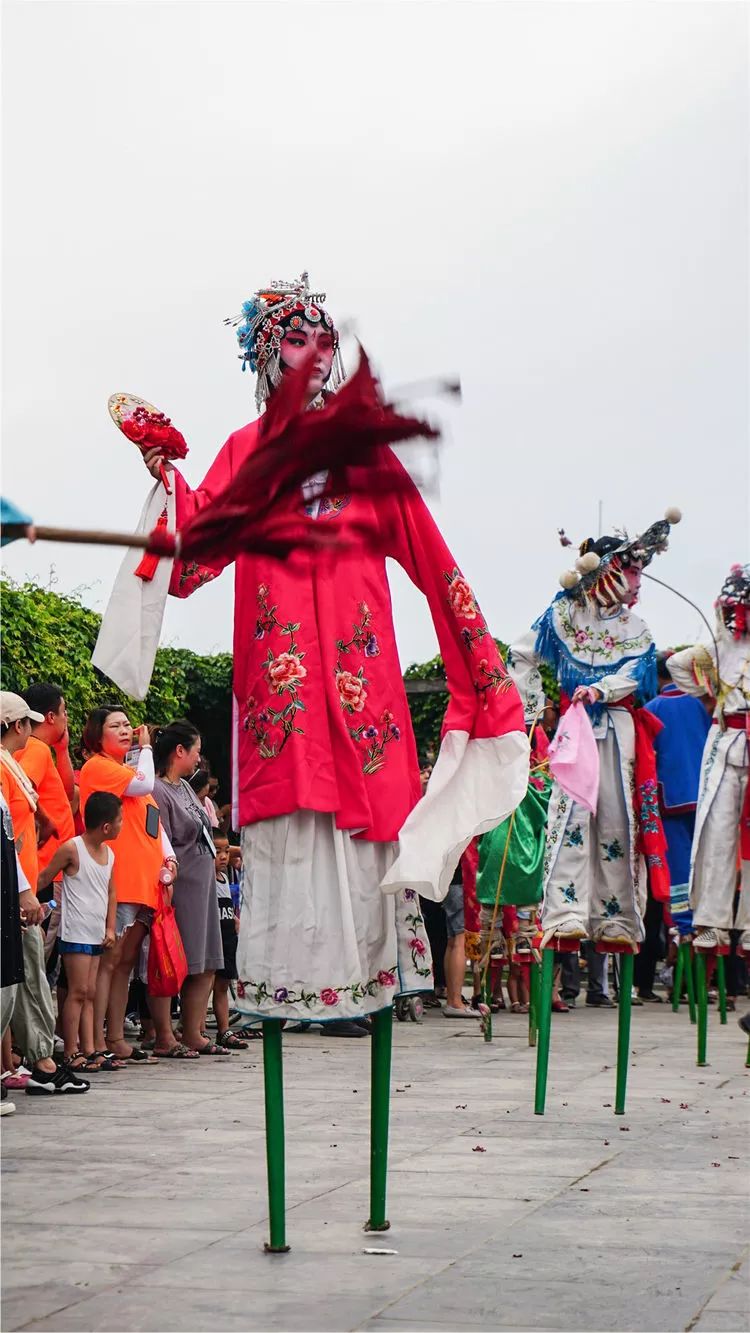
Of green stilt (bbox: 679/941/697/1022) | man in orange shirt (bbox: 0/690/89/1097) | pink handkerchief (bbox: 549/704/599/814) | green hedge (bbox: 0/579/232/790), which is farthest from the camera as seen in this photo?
green hedge (bbox: 0/579/232/790)

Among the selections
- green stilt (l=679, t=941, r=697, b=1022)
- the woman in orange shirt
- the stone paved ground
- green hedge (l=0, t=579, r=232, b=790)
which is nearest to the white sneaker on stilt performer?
the stone paved ground

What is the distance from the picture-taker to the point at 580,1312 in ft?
10.4

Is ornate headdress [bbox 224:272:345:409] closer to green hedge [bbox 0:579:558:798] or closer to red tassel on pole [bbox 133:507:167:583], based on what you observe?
red tassel on pole [bbox 133:507:167:583]

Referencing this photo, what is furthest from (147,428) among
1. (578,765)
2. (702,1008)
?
(702,1008)

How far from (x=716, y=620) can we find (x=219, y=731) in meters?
10.5

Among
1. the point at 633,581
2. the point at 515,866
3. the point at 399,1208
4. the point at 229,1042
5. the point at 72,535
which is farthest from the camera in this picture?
the point at 515,866

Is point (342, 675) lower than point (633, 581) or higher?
lower

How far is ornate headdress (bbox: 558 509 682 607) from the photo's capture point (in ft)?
21.0

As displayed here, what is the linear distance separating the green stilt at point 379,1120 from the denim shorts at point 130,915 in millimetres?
4115

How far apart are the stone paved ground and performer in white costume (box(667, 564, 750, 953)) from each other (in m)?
0.74

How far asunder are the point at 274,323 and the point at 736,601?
3.41 metres

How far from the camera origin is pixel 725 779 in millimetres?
7031

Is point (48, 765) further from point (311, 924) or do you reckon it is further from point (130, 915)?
point (311, 924)

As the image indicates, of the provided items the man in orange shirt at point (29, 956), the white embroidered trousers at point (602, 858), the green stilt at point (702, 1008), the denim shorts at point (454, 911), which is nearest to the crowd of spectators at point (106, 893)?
the man in orange shirt at point (29, 956)
